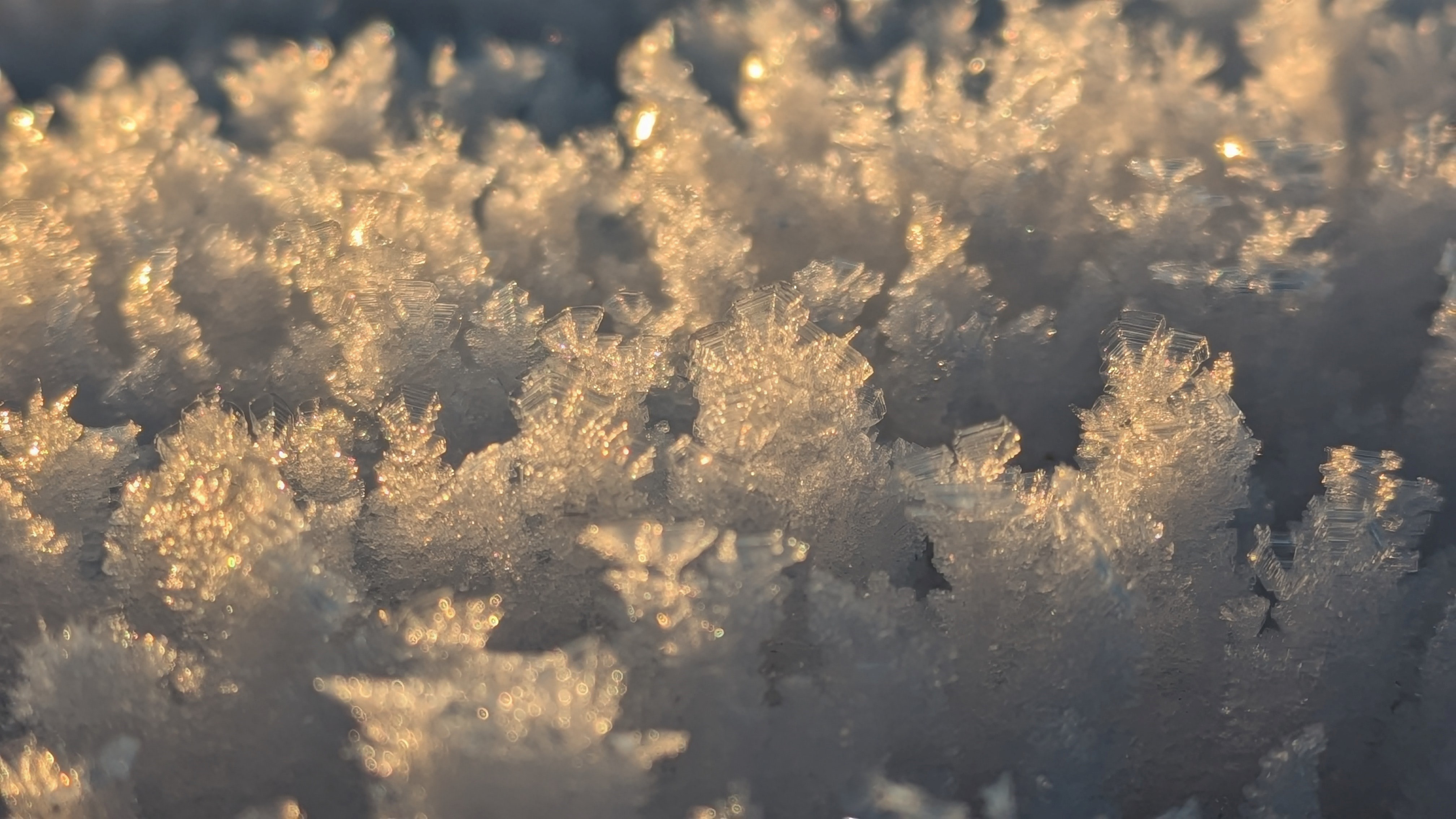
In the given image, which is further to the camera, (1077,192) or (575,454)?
(1077,192)

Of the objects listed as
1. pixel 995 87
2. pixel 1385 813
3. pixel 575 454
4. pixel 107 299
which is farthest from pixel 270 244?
pixel 1385 813

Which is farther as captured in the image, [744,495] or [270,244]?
[270,244]

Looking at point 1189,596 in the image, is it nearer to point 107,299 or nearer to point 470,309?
point 470,309

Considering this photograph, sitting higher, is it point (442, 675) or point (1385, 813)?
point (442, 675)

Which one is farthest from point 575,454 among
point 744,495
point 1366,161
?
point 1366,161

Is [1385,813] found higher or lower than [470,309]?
lower

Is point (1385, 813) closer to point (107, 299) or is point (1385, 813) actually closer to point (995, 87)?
point (995, 87)
